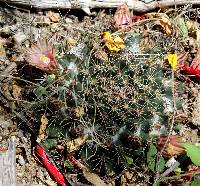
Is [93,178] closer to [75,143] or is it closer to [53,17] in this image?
[75,143]

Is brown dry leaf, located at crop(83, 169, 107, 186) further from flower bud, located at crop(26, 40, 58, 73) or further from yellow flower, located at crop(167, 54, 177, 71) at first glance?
yellow flower, located at crop(167, 54, 177, 71)

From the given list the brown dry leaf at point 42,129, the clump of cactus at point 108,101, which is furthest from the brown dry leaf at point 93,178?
the brown dry leaf at point 42,129

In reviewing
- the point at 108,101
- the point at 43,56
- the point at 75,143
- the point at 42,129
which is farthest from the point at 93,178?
the point at 43,56

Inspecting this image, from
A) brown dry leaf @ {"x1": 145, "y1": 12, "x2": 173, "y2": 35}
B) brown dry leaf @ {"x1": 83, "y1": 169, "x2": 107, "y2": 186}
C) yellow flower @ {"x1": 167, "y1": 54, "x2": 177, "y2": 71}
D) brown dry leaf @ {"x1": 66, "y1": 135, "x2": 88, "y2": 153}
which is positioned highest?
brown dry leaf @ {"x1": 145, "y1": 12, "x2": 173, "y2": 35}

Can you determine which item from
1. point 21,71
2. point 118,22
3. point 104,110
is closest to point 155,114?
point 104,110

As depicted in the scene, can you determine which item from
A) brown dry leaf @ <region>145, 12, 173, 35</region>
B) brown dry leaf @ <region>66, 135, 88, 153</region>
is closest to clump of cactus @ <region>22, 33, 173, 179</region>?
brown dry leaf @ <region>66, 135, 88, 153</region>
